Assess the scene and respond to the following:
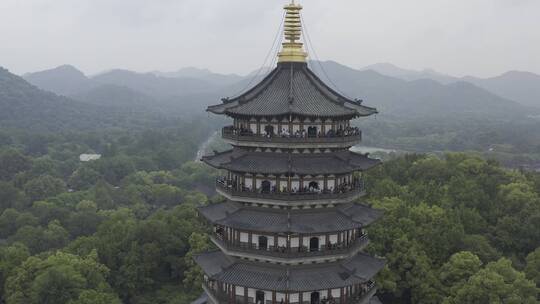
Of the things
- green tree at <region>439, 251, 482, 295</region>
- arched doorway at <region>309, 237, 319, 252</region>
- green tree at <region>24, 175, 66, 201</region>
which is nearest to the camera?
arched doorway at <region>309, 237, 319, 252</region>

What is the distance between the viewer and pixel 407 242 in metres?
54.4

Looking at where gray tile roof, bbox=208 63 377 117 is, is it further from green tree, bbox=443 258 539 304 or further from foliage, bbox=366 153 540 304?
foliage, bbox=366 153 540 304

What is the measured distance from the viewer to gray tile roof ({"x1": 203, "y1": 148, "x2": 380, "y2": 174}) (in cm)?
3141

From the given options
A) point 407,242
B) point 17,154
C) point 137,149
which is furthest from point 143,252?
point 137,149

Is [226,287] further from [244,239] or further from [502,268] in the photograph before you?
[502,268]

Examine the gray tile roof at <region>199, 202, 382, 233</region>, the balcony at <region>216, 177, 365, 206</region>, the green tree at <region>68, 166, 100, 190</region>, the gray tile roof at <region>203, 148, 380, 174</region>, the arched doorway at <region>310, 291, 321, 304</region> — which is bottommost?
the green tree at <region>68, 166, 100, 190</region>

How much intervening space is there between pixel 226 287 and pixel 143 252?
2946cm

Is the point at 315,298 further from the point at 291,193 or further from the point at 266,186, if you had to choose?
the point at 266,186

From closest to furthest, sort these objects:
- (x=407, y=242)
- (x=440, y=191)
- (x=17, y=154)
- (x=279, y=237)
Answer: (x=279, y=237)
(x=407, y=242)
(x=440, y=191)
(x=17, y=154)

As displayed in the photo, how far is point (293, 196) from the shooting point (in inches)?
1230

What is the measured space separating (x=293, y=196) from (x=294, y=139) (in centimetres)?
317

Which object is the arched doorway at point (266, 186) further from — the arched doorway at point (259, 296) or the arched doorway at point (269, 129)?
the arched doorway at point (259, 296)

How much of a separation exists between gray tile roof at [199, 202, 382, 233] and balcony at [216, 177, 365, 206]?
1084 mm

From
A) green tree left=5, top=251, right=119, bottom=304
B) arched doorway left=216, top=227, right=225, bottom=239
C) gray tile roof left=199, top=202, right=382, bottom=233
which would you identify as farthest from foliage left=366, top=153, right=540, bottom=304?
green tree left=5, top=251, right=119, bottom=304
